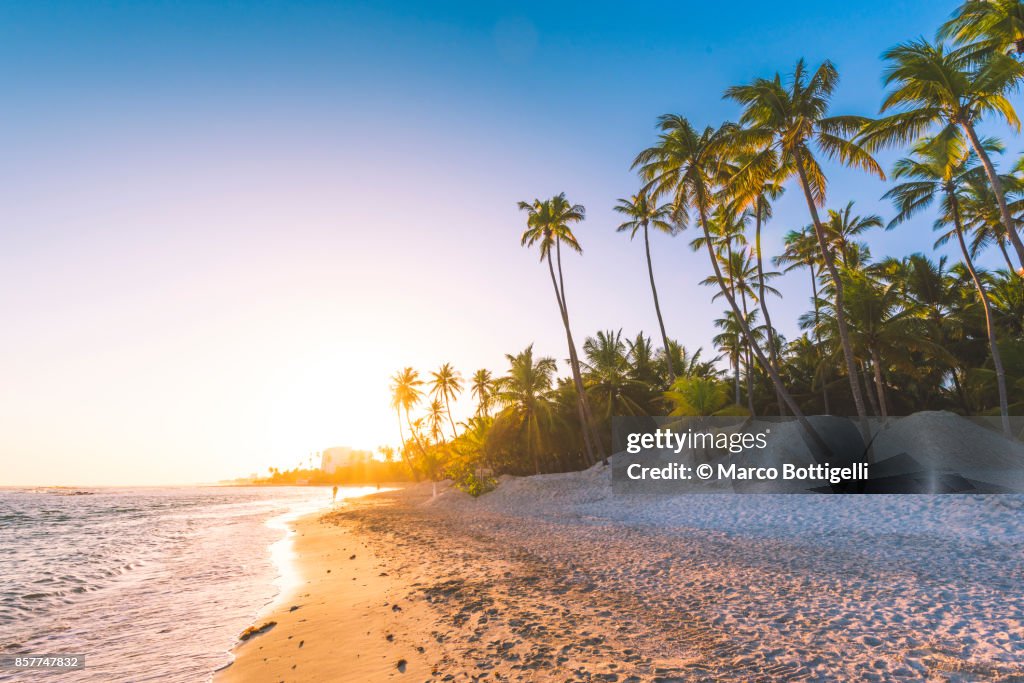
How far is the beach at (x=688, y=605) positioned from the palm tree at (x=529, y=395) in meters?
21.4

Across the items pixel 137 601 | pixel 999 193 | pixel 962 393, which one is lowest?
pixel 137 601

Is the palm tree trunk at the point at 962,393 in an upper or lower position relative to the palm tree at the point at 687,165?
lower

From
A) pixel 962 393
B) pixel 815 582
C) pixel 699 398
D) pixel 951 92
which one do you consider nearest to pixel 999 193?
pixel 951 92

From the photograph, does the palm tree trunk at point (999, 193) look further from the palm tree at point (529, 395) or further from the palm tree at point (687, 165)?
the palm tree at point (529, 395)

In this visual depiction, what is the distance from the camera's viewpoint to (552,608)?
A: 6188 mm

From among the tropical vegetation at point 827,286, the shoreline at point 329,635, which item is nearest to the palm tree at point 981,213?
the tropical vegetation at point 827,286

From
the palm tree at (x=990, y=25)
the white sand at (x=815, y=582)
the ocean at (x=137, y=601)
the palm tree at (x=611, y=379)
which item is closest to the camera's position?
the white sand at (x=815, y=582)

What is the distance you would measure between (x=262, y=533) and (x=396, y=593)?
51.5ft

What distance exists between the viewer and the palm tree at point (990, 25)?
14.2 meters

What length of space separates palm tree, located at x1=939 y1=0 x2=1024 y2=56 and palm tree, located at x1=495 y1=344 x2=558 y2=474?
26.4m

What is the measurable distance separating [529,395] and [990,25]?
2829cm

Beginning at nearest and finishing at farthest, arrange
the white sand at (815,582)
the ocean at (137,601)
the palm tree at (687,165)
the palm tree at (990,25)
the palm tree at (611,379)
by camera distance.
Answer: the white sand at (815,582) → the ocean at (137,601) → the palm tree at (990,25) → the palm tree at (687,165) → the palm tree at (611,379)

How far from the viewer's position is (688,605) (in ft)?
19.7

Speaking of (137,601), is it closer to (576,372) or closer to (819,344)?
(576,372)
